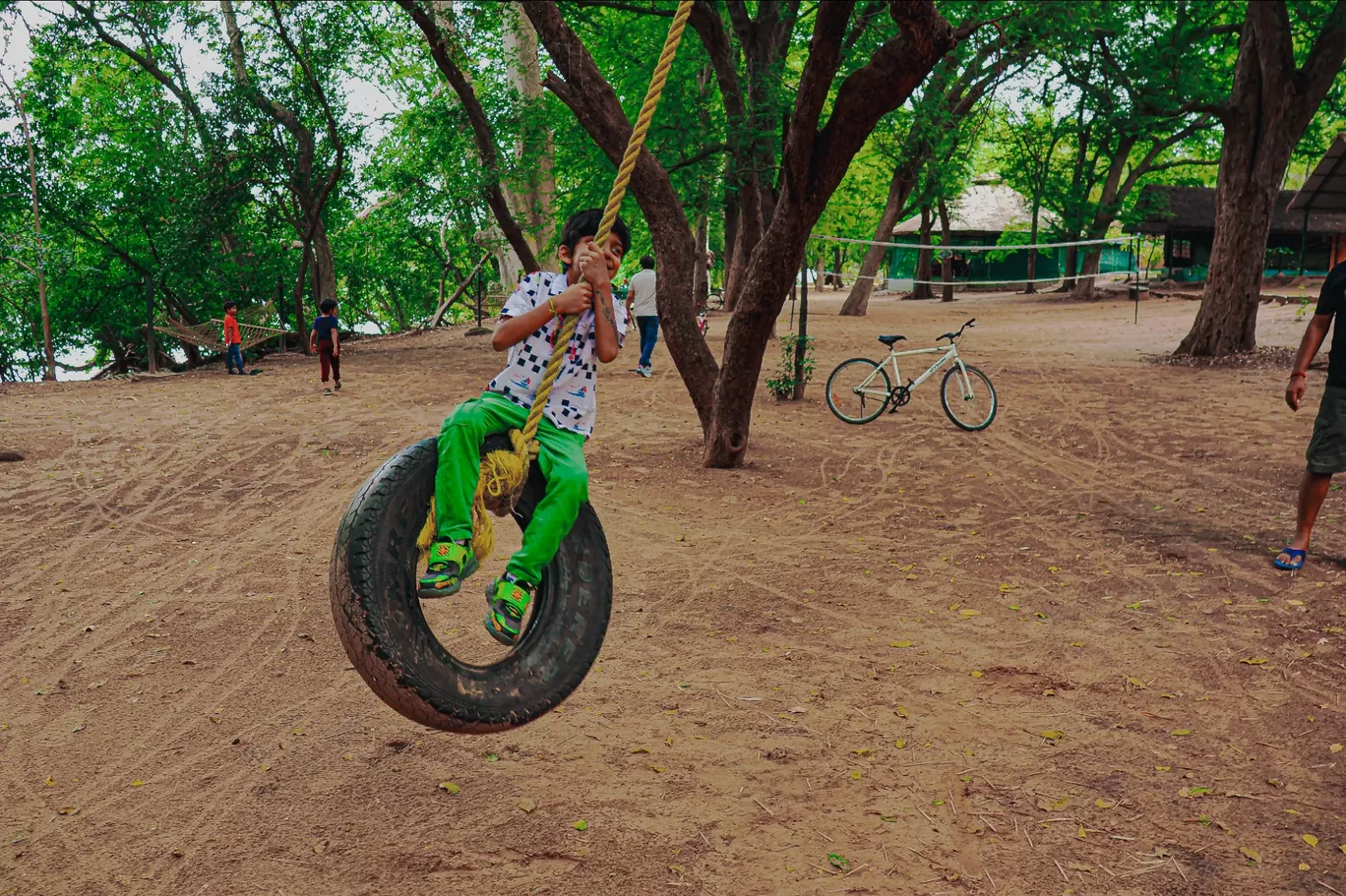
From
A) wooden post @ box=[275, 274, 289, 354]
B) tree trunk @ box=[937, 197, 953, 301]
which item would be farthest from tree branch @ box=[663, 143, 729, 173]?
tree trunk @ box=[937, 197, 953, 301]

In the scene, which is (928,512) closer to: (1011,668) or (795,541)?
(795,541)

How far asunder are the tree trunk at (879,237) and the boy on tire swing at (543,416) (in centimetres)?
2177

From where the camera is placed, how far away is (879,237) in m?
25.9

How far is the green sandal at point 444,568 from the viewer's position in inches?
118

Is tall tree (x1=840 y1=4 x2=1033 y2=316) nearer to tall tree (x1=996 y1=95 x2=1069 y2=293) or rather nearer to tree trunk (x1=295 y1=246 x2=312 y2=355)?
tall tree (x1=996 y1=95 x2=1069 y2=293)

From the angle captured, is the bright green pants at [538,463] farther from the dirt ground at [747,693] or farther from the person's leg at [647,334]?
the person's leg at [647,334]

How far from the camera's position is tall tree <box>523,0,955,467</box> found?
760 cm

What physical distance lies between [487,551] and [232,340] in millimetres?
15406

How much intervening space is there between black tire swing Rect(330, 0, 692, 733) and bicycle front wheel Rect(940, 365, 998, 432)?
350 inches

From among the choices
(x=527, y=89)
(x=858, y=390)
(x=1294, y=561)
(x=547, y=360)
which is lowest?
(x=1294, y=561)

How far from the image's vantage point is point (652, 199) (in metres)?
9.29

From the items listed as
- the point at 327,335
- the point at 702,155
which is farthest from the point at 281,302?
the point at 702,155

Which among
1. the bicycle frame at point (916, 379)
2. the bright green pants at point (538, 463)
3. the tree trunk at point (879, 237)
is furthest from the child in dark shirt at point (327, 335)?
the tree trunk at point (879, 237)

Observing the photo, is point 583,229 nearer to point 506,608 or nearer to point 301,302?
point 506,608
